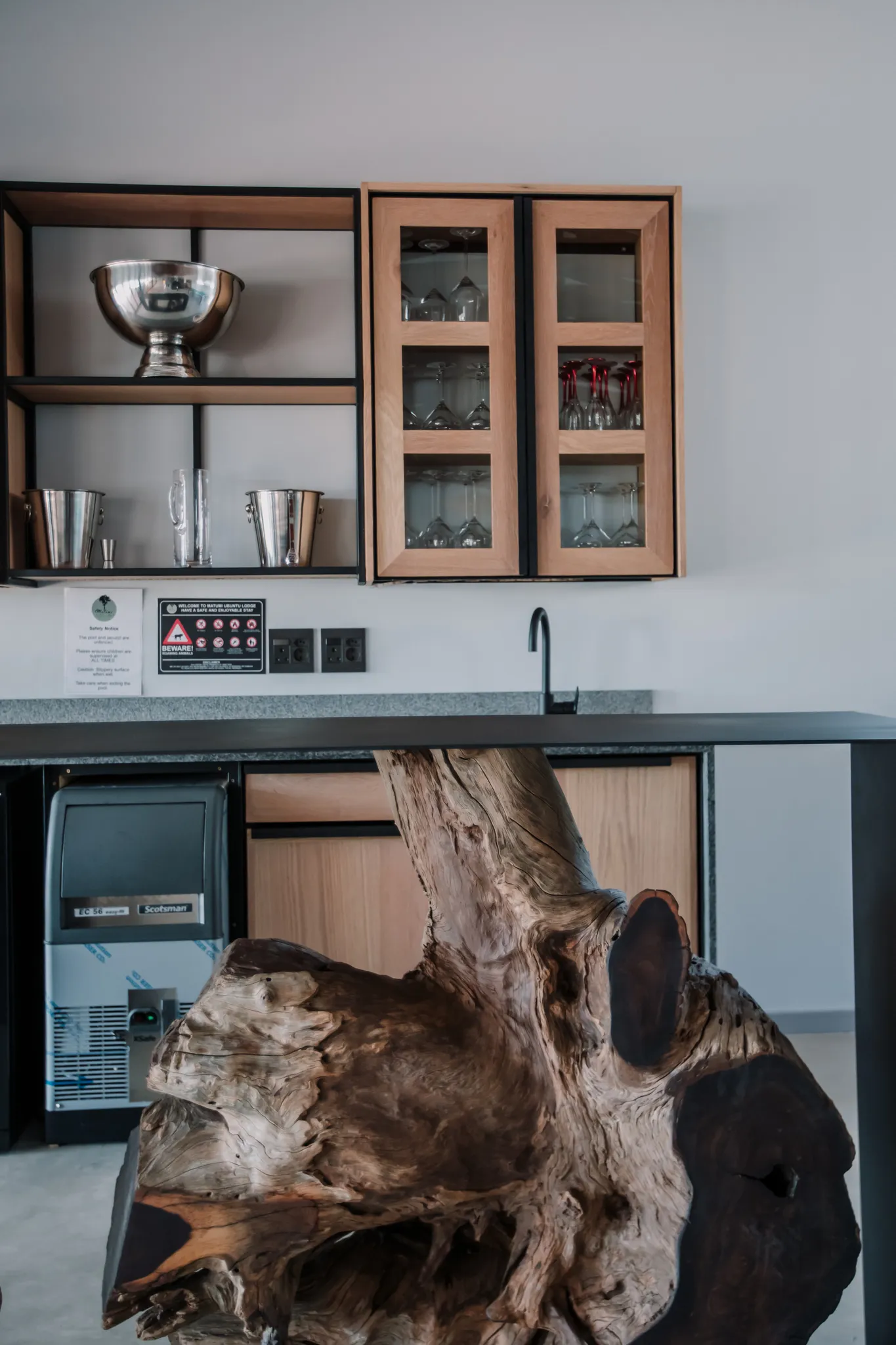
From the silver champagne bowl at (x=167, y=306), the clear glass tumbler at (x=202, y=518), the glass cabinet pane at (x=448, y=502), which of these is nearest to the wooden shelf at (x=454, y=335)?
the glass cabinet pane at (x=448, y=502)

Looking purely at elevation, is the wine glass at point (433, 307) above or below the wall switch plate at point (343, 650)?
above

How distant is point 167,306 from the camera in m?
2.51

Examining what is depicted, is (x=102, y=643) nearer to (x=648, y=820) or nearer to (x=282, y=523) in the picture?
(x=282, y=523)

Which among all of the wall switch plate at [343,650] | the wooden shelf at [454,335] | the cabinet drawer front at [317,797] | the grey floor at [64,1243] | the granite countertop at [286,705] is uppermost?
the wooden shelf at [454,335]

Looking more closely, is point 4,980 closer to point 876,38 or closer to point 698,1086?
point 698,1086

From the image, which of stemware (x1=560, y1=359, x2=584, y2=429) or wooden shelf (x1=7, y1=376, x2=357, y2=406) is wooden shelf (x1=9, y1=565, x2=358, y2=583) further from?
stemware (x1=560, y1=359, x2=584, y2=429)

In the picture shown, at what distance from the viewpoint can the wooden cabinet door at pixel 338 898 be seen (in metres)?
2.42

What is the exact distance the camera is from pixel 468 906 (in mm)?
1293

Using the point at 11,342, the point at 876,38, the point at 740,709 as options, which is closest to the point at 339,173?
the point at 11,342

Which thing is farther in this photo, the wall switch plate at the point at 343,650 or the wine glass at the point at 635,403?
the wall switch plate at the point at 343,650

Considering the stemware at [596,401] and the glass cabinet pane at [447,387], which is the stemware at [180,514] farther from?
the stemware at [596,401]

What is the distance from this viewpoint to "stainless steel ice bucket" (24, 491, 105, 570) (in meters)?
2.57

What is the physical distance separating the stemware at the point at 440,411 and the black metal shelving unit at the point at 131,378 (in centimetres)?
17

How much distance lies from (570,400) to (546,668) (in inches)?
26.0
